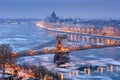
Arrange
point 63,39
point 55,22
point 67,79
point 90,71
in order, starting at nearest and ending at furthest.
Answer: point 67,79, point 90,71, point 63,39, point 55,22

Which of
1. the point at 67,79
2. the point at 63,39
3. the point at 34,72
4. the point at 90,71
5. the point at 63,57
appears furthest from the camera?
the point at 63,39

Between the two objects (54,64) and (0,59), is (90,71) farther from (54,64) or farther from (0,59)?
(0,59)

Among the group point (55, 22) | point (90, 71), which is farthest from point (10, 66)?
point (55, 22)

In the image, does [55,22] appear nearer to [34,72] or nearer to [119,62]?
[119,62]

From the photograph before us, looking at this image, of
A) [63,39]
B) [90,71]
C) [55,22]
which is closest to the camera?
[90,71]

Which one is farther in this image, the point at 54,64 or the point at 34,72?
the point at 54,64

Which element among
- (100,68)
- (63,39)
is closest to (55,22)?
(63,39)

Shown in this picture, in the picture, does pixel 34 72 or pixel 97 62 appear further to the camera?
pixel 97 62

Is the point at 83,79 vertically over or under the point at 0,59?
under

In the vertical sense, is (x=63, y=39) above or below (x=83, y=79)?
above
